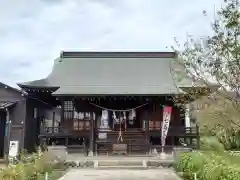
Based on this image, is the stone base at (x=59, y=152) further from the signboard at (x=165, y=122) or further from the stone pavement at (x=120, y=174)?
the signboard at (x=165, y=122)

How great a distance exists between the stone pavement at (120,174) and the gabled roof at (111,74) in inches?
255

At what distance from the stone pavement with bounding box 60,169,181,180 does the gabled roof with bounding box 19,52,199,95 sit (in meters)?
6.49

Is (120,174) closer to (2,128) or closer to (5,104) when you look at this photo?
(5,104)

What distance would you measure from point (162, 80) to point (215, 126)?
9.66m

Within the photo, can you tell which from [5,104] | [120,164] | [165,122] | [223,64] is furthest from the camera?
[5,104]

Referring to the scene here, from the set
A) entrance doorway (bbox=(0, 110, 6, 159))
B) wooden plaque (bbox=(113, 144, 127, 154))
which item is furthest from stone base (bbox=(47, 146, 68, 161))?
entrance doorway (bbox=(0, 110, 6, 159))

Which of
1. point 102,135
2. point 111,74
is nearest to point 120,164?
point 102,135

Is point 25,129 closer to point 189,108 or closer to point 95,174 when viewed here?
point 95,174

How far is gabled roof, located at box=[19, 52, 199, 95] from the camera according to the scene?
2273cm

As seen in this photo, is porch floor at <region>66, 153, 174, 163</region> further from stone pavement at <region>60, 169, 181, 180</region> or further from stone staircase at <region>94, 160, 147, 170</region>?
stone pavement at <region>60, 169, 181, 180</region>

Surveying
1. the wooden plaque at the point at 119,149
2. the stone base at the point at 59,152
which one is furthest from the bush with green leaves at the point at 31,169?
the wooden plaque at the point at 119,149

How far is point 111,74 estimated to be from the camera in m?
26.3

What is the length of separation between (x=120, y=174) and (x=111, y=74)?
12207mm

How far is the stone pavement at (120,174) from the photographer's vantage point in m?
14.0
